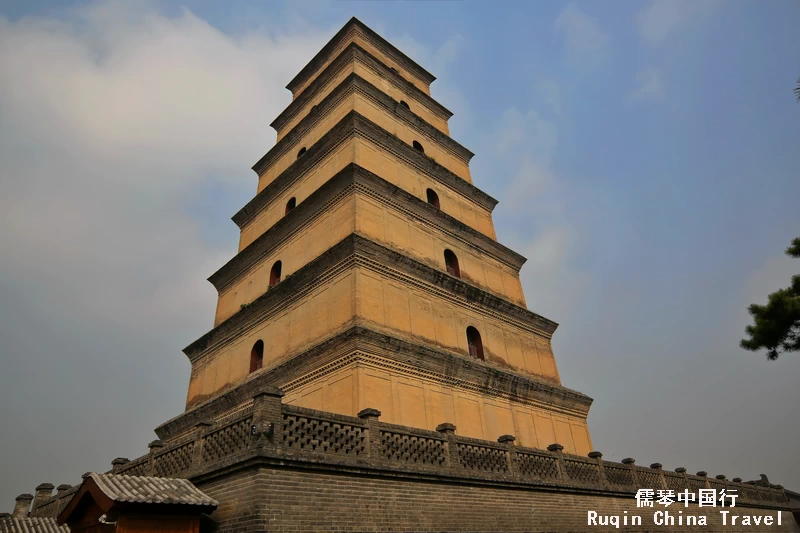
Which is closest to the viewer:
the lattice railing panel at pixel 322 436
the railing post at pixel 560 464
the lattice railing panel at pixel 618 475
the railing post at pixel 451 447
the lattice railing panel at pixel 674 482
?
the lattice railing panel at pixel 322 436

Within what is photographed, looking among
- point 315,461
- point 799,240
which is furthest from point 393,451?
point 799,240

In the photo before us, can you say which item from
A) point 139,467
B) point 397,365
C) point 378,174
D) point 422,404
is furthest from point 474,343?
point 139,467

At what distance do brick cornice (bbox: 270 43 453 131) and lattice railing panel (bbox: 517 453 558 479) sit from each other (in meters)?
15.1

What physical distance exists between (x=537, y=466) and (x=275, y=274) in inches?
374

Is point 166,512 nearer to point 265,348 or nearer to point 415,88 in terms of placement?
point 265,348

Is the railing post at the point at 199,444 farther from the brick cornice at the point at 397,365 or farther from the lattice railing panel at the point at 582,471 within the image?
the lattice railing panel at the point at 582,471

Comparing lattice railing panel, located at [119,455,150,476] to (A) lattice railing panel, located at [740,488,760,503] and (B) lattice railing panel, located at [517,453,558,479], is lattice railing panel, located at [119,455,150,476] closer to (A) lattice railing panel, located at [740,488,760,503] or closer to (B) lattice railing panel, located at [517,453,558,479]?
(B) lattice railing panel, located at [517,453,558,479]

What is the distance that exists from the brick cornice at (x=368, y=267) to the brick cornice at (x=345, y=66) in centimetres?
959

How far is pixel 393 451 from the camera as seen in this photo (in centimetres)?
820

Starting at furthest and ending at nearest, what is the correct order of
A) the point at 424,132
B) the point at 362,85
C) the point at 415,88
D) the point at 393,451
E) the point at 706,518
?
the point at 415,88
the point at 424,132
the point at 362,85
the point at 706,518
the point at 393,451

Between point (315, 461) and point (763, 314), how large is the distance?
10.9 meters

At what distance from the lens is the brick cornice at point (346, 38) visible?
21266 millimetres

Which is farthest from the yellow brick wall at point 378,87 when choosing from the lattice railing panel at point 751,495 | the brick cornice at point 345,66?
the lattice railing panel at point 751,495

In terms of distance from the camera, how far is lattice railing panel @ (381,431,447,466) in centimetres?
819
